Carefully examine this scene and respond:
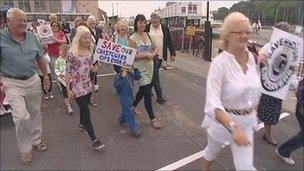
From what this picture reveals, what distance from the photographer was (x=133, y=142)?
16.4 feet

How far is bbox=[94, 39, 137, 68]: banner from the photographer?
515 cm

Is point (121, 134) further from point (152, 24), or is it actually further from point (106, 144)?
point (152, 24)

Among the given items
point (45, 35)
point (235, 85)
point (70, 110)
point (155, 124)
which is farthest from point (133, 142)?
point (45, 35)

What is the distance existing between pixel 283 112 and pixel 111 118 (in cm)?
336

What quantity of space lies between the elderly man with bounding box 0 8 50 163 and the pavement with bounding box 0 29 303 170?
1.55 feet

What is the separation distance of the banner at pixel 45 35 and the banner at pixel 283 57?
4886 mm

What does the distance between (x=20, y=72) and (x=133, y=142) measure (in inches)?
75.0

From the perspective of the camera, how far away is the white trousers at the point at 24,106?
4148 millimetres

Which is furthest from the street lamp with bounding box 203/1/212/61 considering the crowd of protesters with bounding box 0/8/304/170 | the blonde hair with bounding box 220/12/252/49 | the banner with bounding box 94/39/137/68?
the blonde hair with bounding box 220/12/252/49

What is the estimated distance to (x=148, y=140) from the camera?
16.6 feet

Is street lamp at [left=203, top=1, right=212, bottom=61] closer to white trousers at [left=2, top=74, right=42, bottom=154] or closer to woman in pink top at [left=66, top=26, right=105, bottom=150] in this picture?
woman in pink top at [left=66, top=26, right=105, bottom=150]

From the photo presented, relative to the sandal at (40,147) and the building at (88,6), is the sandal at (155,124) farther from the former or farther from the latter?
the building at (88,6)

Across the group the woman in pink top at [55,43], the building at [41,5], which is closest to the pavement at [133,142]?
the woman in pink top at [55,43]

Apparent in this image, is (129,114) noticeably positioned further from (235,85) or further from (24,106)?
(235,85)
